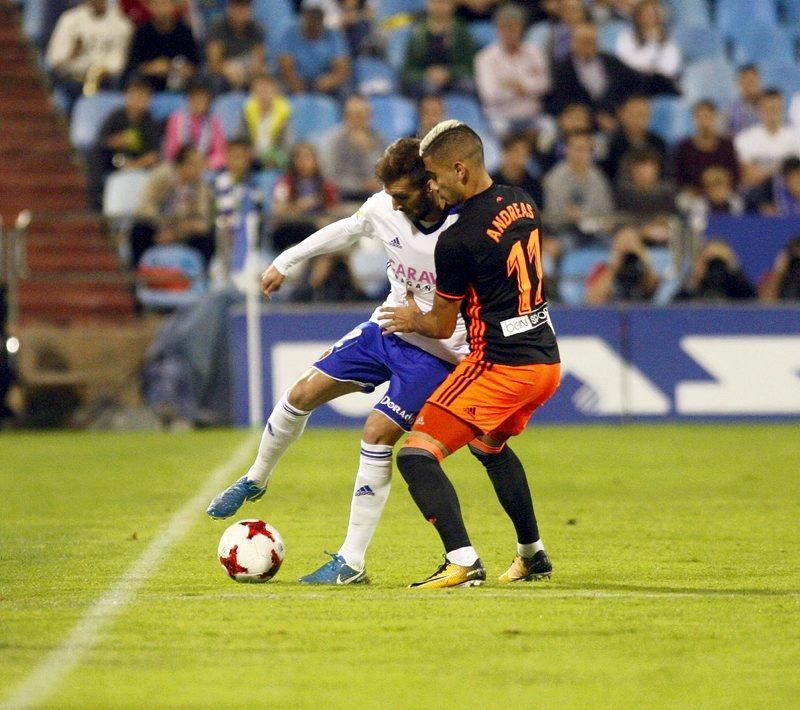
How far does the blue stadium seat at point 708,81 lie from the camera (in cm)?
1969

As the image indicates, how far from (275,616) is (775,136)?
13748 mm

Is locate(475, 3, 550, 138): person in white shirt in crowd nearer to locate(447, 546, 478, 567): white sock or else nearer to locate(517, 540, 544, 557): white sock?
locate(517, 540, 544, 557): white sock

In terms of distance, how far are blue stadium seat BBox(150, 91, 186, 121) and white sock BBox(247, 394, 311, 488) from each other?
430 inches

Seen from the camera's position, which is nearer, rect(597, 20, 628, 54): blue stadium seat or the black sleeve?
the black sleeve

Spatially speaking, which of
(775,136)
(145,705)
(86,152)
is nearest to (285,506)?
(145,705)

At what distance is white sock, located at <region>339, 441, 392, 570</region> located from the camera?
265 inches

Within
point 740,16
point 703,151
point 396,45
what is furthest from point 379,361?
point 740,16

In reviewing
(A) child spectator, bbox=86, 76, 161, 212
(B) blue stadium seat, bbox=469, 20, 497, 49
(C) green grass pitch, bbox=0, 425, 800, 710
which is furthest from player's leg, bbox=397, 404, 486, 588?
(B) blue stadium seat, bbox=469, 20, 497, 49

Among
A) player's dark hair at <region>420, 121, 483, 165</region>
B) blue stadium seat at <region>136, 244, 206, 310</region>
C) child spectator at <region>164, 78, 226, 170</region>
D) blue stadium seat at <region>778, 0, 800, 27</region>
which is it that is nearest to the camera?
player's dark hair at <region>420, 121, 483, 165</region>

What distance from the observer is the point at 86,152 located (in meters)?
17.6

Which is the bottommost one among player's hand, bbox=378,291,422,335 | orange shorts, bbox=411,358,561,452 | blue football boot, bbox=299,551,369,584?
blue football boot, bbox=299,551,369,584

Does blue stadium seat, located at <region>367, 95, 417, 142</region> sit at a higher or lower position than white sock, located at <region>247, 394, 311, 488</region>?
higher

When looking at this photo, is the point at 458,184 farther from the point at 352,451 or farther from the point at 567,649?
the point at 352,451

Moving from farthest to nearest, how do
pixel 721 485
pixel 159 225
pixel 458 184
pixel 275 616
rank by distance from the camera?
1. pixel 159 225
2. pixel 721 485
3. pixel 458 184
4. pixel 275 616
